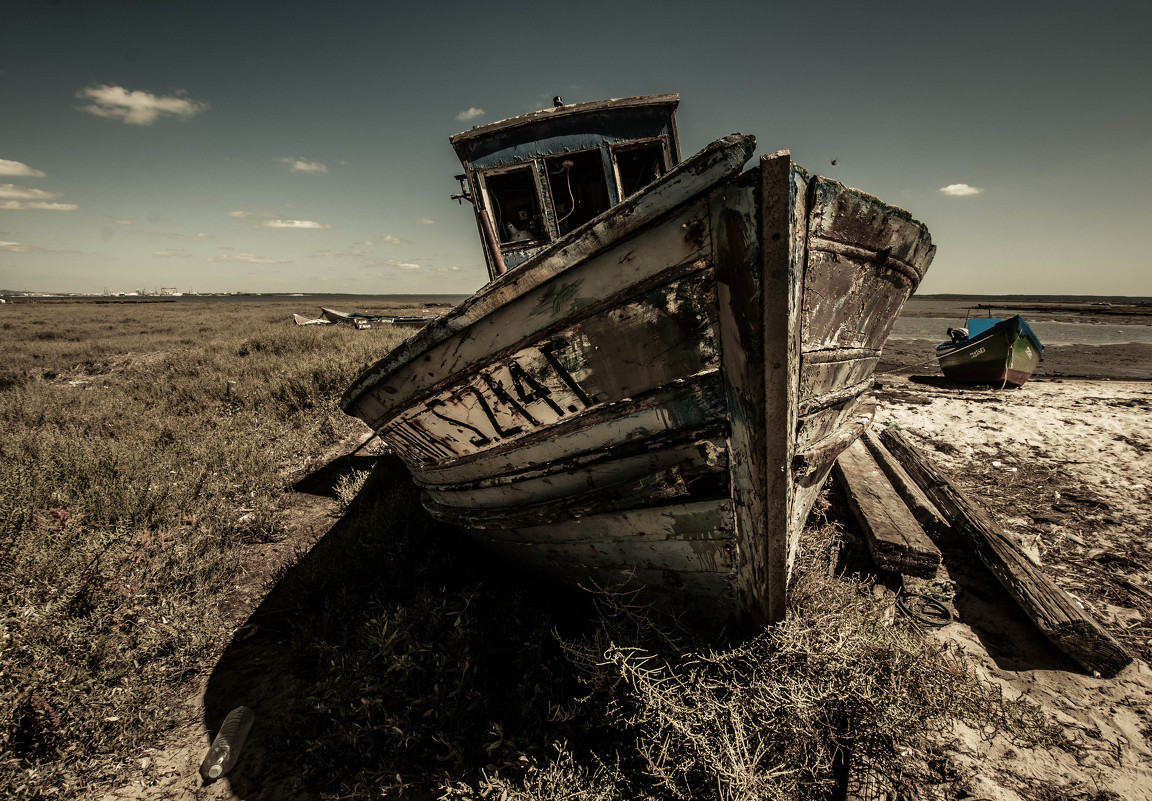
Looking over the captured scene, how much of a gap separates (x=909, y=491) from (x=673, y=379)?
3.11 metres

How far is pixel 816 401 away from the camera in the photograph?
1.98 metres

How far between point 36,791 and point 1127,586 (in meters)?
5.89

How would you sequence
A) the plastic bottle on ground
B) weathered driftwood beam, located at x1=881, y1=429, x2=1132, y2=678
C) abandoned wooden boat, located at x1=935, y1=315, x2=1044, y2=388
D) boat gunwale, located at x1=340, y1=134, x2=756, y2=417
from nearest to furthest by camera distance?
boat gunwale, located at x1=340, y1=134, x2=756, y2=417
the plastic bottle on ground
weathered driftwood beam, located at x1=881, y1=429, x2=1132, y2=678
abandoned wooden boat, located at x1=935, y1=315, x2=1044, y2=388

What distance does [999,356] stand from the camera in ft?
25.2

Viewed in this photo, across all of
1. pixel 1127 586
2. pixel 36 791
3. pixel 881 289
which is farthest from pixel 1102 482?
pixel 36 791

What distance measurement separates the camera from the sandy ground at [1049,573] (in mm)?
1896

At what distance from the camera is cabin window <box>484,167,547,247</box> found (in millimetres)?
4445

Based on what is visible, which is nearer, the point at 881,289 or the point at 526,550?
the point at 881,289

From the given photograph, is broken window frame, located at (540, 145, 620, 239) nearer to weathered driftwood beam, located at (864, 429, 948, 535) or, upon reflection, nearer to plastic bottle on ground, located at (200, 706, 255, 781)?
weathered driftwood beam, located at (864, 429, 948, 535)

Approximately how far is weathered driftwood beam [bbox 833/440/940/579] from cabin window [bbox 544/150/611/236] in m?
3.35

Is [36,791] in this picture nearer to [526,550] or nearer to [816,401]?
[526,550]

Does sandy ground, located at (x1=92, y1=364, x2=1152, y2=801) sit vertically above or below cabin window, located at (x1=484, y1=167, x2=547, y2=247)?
below

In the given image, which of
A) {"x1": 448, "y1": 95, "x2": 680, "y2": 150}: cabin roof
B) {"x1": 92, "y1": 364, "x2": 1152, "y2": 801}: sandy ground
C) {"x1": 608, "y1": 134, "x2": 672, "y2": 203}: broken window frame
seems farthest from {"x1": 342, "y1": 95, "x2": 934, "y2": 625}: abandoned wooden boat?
{"x1": 448, "y1": 95, "x2": 680, "y2": 150}: cabin roof

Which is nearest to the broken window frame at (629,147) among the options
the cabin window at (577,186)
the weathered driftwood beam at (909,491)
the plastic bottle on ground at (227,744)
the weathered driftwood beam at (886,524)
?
the cabin window at (577,186)
